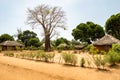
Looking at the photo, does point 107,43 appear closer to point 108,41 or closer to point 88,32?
point 108,41

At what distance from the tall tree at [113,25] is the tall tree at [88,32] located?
11638 millimetres

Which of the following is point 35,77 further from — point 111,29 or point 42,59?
point 111,29

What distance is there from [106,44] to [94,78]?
17924 mm

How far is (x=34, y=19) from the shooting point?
39781mm

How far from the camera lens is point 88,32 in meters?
52.0

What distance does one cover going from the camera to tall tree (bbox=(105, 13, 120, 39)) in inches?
1510

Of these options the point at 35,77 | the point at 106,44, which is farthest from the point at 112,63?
the point at 106,44

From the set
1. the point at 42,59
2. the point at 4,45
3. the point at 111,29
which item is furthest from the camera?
the point at 4,45

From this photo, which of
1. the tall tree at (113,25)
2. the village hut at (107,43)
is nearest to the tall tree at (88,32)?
the tall tree at (113,25)

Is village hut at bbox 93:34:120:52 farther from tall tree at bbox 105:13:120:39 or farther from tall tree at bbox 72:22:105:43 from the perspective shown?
tall tree at bbox 72:22:105:43

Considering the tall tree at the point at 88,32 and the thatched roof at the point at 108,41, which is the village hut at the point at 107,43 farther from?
the tall tree at the point at 88,32

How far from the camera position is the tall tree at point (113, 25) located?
126 feet

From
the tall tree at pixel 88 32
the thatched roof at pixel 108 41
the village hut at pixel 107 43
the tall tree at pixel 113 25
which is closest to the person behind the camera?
the thatched roof at pixel 108 41

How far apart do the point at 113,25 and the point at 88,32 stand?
45.5 ft
